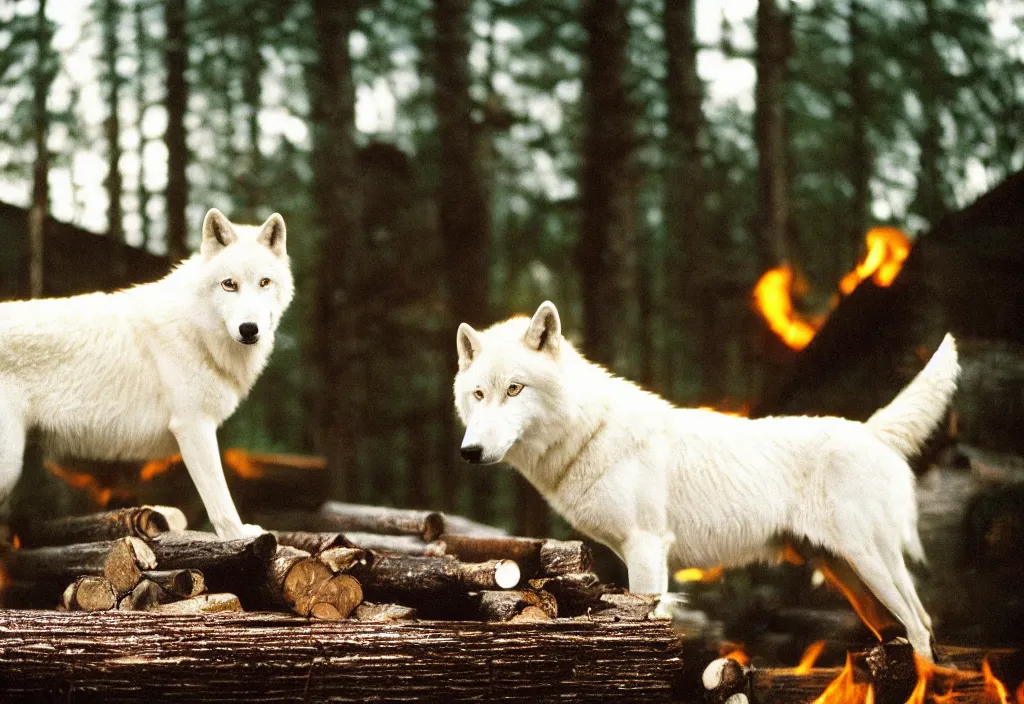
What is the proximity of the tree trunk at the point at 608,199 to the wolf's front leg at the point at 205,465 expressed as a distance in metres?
4.23

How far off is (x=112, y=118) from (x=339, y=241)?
2721mm

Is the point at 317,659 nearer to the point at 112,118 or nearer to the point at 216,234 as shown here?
the point at 216,234

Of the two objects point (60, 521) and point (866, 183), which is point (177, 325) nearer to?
point (60, 521)

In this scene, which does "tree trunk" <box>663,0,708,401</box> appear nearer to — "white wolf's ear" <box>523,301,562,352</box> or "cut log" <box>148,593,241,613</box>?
"white wolf's ear" <box>523,301,562,352</box>

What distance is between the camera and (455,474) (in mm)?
11141

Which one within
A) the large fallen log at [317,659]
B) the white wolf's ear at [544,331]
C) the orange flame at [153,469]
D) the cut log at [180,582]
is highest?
the white wolf's ear at [544,331]

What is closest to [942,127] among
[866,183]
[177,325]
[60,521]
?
[866,183]

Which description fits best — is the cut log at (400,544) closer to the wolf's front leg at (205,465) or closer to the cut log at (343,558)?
the wolf's front leg at (205,465)

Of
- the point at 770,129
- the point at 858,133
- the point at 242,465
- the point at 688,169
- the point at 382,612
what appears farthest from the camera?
the point at 858,133

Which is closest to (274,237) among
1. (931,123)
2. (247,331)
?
(247,331)

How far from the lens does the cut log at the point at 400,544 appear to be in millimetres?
5273

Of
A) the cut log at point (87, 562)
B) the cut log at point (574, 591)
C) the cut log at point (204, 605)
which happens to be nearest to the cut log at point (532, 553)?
the cut log at point (574, 591)

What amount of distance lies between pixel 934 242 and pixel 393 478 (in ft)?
36.2

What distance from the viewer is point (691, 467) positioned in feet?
17.0
